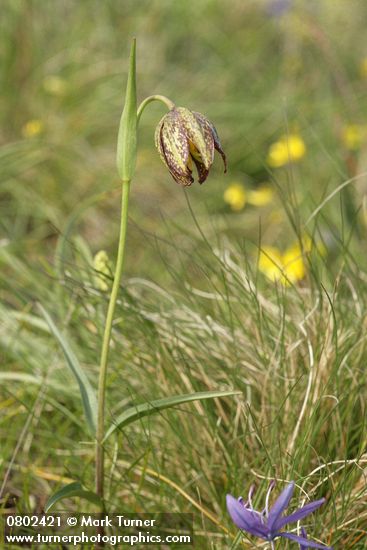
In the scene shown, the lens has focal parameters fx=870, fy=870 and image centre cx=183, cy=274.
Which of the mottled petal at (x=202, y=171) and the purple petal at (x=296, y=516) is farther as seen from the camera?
the mottled petal at (x=202, y=171)

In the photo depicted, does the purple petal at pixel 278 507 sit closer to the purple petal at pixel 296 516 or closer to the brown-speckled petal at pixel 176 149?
the purple petal at pixel 296 516

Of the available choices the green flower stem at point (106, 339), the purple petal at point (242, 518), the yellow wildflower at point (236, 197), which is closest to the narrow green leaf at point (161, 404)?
the green flower stem at point (106, 339)

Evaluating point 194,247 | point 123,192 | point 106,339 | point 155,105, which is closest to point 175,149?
point 123,192

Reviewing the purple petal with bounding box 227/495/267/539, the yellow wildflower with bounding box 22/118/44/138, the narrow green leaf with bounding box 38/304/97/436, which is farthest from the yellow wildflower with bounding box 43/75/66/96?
the purple petal with bounding box 227/495/267/539

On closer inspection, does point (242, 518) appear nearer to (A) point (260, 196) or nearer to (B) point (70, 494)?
Result: (B) point (70, 494)

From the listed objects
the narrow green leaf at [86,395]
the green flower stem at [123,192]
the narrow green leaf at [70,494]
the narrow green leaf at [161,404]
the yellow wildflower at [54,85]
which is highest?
the yellow wildflower at [54,85]
